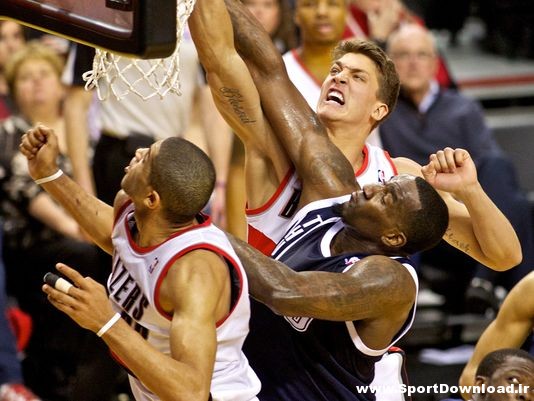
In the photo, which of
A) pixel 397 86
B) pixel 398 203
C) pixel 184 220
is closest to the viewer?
pixel 184 220

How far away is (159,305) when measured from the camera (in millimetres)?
3549

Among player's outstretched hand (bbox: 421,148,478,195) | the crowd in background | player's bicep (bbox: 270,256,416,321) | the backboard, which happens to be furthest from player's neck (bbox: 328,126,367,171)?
the backboard

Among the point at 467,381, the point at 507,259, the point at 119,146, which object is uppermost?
the point at 507,259

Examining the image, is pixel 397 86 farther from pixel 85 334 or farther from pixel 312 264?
pixel 85 334

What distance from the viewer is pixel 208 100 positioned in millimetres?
6348

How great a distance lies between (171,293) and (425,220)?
918 millimetres

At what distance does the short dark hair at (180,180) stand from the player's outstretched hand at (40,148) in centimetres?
62

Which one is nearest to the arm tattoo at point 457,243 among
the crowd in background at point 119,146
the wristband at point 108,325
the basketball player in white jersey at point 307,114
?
the basketball player in white jersey at point 307,114

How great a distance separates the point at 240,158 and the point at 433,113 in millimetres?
1155

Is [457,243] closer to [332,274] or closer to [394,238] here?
[394,238]

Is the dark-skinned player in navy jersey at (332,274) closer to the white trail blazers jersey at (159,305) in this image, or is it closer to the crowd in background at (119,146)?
the white trail blazers jersey at (159,305)

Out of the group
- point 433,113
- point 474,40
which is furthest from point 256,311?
point 474,40

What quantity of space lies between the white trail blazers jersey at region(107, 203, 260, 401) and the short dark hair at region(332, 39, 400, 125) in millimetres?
1123

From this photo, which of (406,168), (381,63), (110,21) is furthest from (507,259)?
(110,21)
